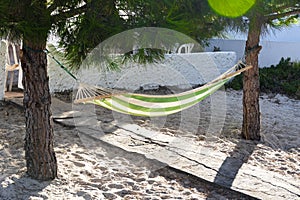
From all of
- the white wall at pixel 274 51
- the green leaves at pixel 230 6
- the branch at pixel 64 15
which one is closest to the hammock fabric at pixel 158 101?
the branch at pixel 64 15

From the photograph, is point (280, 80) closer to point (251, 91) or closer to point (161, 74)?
point (161, 74)

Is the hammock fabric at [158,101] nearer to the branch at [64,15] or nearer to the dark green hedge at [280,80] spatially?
the branch at [64,15]

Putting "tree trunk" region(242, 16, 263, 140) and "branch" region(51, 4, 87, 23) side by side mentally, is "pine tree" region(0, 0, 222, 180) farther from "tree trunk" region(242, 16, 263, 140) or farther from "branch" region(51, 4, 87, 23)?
"tree trunk" region(242, 16, 263, 140)

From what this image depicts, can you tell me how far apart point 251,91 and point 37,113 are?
2.07m

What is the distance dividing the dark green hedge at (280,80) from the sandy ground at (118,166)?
208 centimetres

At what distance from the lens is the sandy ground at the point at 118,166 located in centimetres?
249

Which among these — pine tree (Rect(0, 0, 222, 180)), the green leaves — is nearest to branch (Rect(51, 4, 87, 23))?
pine tree (Rect(0, 0, 222, 180))

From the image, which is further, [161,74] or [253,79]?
[161,74]

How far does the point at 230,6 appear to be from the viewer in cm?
182

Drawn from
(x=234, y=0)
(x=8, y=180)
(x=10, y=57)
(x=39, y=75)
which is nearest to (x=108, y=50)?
(x=39, y=75)

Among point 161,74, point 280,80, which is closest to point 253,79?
point 161,74

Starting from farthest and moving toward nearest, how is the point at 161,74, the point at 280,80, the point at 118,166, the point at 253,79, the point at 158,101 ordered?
the point at 280,80 → the point at 161,74 → the point at 253,79 → the point at 158,101 → the point at 118,166

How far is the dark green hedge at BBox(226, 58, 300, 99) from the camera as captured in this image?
651 cm

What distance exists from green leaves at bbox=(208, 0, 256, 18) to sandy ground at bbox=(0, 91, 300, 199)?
116 cm
